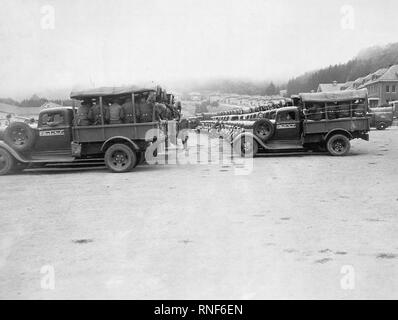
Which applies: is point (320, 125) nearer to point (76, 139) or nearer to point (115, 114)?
point (115, 114)

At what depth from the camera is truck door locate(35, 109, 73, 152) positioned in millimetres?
12398

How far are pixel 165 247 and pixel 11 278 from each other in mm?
1607

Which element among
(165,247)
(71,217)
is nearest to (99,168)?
→ (71,217)

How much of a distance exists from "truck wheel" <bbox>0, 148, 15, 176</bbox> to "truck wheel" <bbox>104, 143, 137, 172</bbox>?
2.79 meters

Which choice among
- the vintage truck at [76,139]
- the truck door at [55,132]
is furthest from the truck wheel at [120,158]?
the truck door at [55,132]

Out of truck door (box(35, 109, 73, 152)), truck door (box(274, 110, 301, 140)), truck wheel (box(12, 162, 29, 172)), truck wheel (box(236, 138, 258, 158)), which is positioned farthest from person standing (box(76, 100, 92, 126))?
truck door (box(274, 110, 301, 140))

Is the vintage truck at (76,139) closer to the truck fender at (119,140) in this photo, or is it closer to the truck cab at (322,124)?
the truck fender at (119,140)

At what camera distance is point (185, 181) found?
991cm

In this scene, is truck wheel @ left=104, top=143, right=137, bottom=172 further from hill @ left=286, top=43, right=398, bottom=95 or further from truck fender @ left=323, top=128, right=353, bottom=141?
hill @ left=286, top=43, right=398, bottom=95

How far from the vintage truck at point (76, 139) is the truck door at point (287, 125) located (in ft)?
16.1

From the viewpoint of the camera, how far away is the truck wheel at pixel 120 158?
11.9 metres

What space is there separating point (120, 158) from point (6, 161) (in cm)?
330

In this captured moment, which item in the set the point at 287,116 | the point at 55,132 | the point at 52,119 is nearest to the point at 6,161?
the point at 55,132

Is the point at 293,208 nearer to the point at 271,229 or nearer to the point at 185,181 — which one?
the point at 271,229
